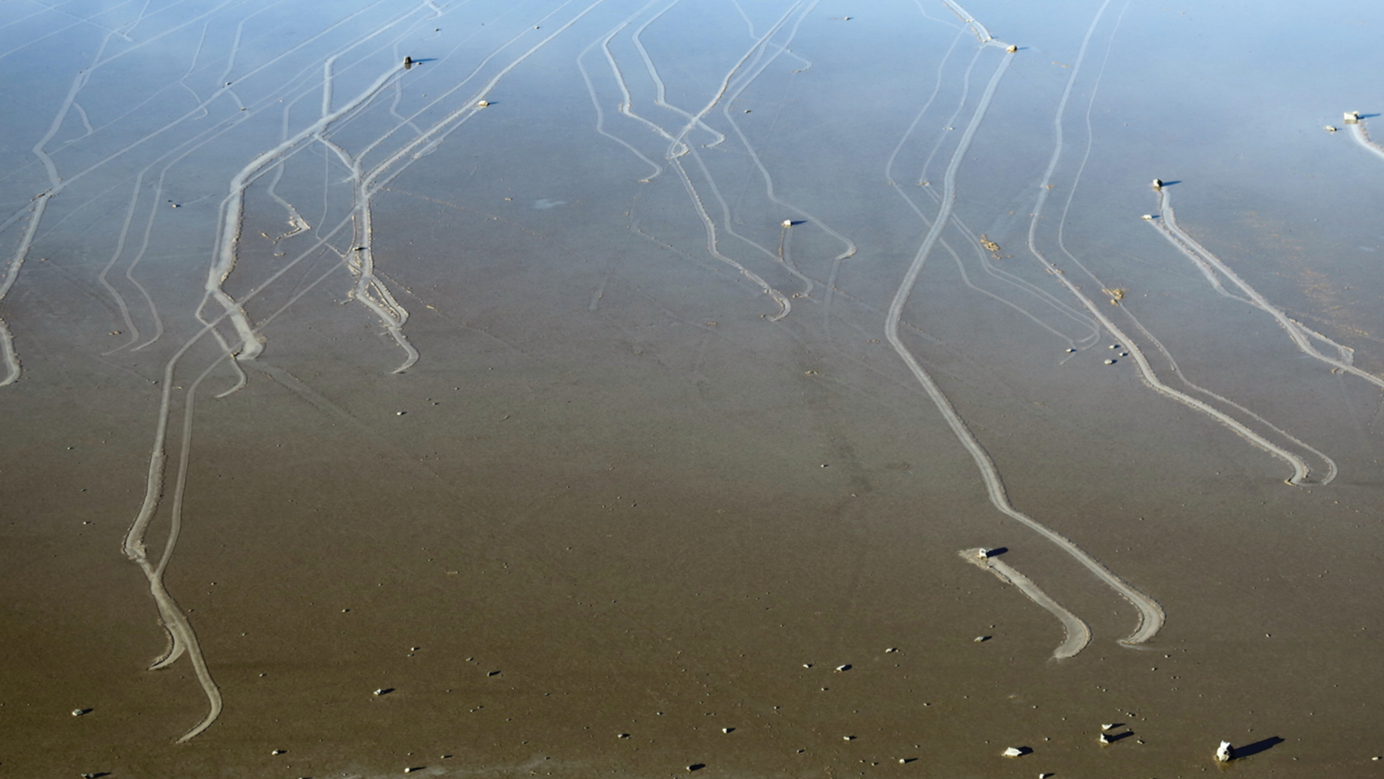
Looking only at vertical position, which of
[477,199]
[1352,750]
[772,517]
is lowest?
[1352,750]

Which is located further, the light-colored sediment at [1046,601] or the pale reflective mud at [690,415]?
the light-colored sediment at [1046,601]

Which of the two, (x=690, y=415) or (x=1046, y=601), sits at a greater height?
(x=690, y=415)

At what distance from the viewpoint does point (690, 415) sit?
757 cm

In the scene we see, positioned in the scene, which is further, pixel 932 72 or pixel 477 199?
pixel 932 72

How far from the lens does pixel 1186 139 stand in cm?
1147

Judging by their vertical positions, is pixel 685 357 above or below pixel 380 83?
below

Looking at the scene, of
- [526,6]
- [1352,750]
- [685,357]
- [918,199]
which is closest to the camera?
[1352,750]

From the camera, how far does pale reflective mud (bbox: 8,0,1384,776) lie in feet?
17.7

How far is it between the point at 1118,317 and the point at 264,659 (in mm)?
6396

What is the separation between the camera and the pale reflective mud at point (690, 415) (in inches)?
212

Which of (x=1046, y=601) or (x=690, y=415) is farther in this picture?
(x=690, y=415)

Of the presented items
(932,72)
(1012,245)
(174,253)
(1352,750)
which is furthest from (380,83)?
(1352,750)

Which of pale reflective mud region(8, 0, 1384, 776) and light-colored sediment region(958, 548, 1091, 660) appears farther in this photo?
light-colored sediment region(958, 548, 1091, 660)

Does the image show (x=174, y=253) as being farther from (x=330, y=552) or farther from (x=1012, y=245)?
(x=1012, y=245)
